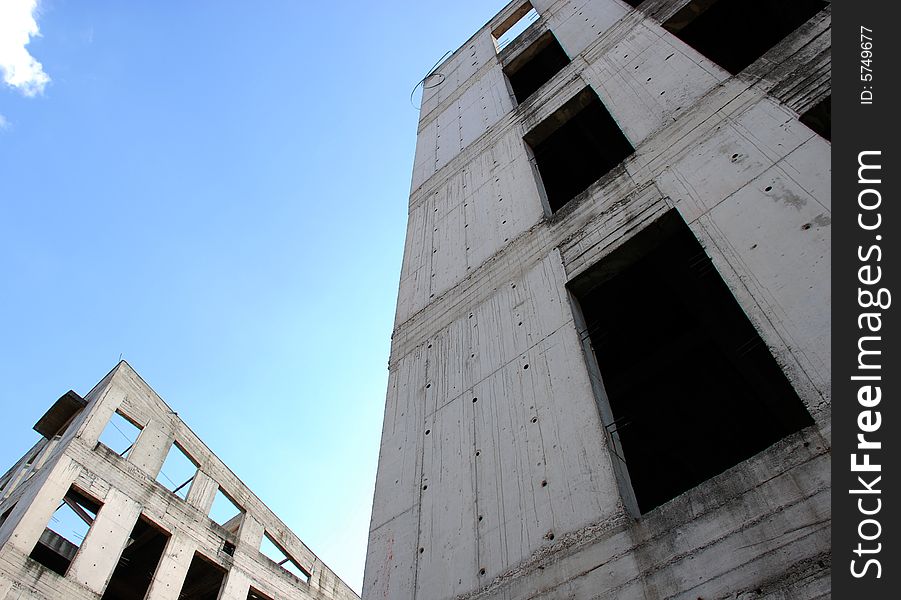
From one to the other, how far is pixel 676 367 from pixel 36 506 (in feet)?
45.8

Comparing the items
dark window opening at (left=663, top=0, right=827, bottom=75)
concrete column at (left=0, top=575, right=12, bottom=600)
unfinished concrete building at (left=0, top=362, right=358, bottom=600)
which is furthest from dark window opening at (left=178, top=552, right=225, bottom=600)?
dark window opening at (left=663, top=0, right=827, bottom=75)

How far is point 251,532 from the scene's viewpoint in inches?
755

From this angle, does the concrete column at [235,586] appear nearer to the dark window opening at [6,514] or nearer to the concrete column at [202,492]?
the concrete column at [202,492]

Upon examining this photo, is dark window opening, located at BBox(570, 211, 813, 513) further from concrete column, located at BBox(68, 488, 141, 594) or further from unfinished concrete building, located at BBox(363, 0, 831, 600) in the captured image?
concrete column, located at BBox(68, 488, 141, 594)

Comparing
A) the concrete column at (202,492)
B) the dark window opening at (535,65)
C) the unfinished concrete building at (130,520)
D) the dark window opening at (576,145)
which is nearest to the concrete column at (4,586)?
the unfinished concrete building at (130,520)

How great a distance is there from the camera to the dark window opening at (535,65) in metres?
13.6

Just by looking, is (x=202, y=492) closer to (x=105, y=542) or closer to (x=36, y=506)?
(x=105, y=542)

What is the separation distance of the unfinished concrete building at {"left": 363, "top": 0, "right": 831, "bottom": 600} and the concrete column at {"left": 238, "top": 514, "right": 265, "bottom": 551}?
42.4 feet

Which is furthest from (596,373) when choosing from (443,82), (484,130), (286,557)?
(286,557)

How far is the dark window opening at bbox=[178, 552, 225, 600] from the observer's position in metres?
17.2

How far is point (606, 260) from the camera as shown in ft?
20.9

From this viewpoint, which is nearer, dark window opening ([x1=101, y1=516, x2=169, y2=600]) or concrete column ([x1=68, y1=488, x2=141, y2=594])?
concrete column ([x1=68, y1=488, x2=141, y2=594])

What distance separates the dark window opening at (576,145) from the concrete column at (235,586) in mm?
13932
